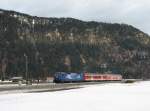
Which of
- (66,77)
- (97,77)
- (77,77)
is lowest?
(66,77)

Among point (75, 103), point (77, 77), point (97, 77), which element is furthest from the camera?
point (97, 77)

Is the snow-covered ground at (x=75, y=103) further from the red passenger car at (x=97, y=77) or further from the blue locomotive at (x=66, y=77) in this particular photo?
the red passenger car at (x=97, y=77)

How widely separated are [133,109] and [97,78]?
4329 inches

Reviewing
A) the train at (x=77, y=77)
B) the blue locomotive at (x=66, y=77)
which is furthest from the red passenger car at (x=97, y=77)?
the blue locomotive at (x=66, y=77)

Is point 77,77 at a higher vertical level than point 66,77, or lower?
higher

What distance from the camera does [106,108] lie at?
35.7m

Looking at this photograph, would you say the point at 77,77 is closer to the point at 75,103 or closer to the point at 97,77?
the point at 97,77

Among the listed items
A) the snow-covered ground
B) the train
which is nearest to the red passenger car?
the train

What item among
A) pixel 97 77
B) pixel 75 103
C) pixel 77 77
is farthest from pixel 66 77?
pixel 75 103

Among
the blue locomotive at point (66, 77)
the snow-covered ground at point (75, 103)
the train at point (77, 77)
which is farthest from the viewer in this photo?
the train at point (77, 77)

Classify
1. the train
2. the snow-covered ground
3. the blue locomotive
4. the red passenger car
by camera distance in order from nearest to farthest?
the snow-covered ground < the blue locomotive < the train < the red passenger car

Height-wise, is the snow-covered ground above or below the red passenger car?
below

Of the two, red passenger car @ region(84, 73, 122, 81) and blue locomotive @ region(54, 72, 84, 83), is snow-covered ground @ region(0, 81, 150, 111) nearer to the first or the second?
blue locomotive @ region(54, 72, 84, 83)

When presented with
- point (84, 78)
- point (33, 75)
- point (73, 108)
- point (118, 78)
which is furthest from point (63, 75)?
point (73, 108)
